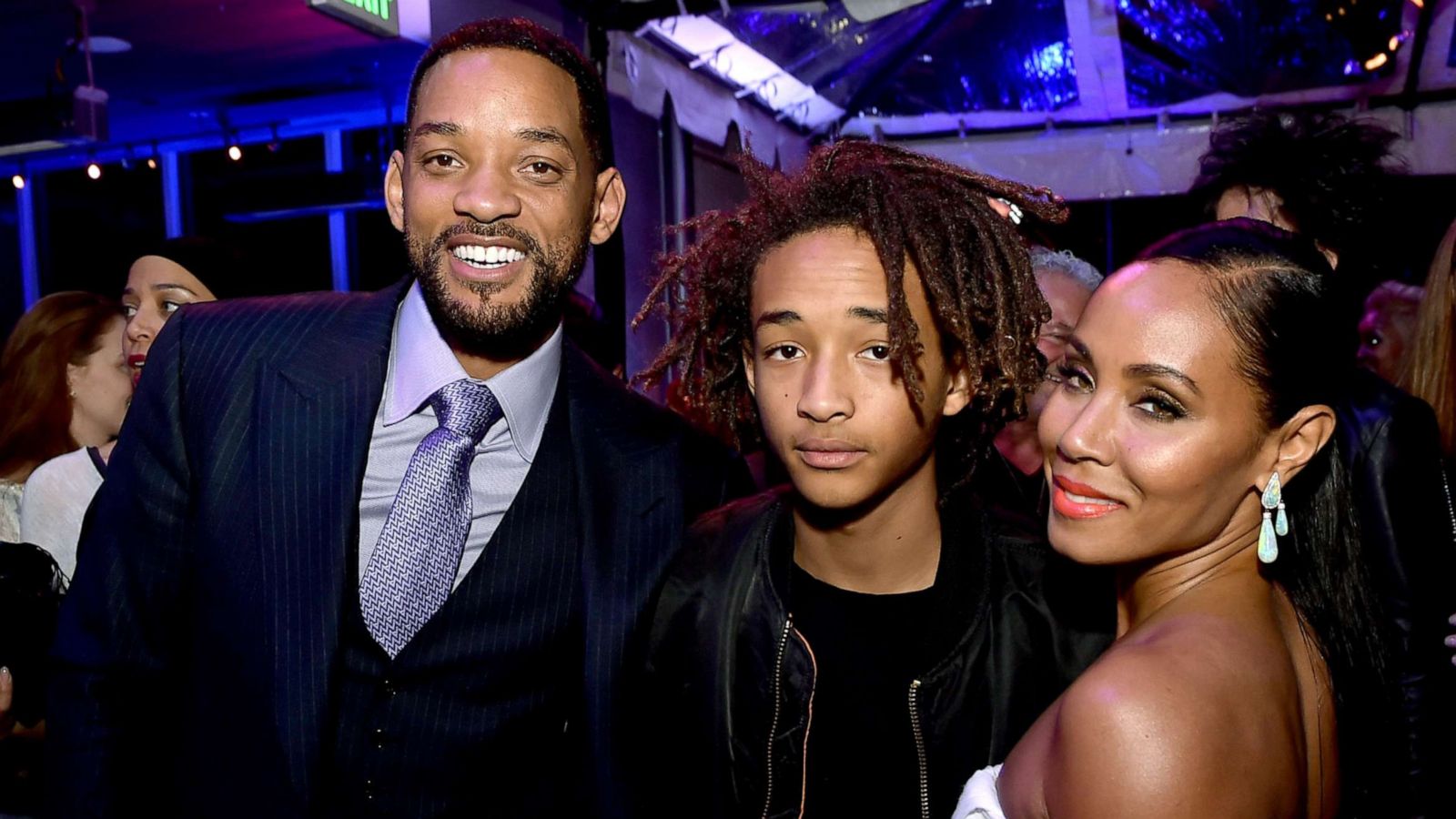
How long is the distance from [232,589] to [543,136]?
40.5 inches

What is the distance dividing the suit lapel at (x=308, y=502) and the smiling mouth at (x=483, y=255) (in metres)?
0.25

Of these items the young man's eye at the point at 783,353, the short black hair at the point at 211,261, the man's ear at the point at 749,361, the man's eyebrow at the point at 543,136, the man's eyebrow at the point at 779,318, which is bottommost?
the man's ear at the point at 749,361

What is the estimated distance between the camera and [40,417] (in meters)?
3.65

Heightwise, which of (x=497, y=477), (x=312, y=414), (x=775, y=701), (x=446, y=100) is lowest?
(x=775, y=701)

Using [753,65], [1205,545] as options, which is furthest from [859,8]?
[1205,545]

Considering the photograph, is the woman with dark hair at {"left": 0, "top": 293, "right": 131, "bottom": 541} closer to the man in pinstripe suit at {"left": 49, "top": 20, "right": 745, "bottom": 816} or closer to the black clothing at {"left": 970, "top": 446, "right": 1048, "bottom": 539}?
the man in pinstripe suit at {"left": 49, "top": 20, "right": 745, "bottom": 816}

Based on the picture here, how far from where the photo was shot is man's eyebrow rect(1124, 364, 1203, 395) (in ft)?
4.96

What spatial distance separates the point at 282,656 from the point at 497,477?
0.53 m

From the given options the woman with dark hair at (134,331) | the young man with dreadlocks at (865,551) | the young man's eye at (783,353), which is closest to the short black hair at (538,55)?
the young man with dreadlocks at (865,551)

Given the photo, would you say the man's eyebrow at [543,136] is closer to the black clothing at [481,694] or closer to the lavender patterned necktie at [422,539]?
the lavender patterned necktie at [422,539]

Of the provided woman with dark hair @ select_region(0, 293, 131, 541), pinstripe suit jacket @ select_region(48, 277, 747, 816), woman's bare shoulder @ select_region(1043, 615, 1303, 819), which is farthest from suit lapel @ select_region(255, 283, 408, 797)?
woman with dark hair @ select_region(0, 293, 131, 541)

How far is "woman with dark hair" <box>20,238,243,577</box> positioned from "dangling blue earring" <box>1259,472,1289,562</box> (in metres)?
2.89

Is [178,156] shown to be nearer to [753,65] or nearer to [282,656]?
[753,65]

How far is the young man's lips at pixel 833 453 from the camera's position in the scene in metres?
1.93
